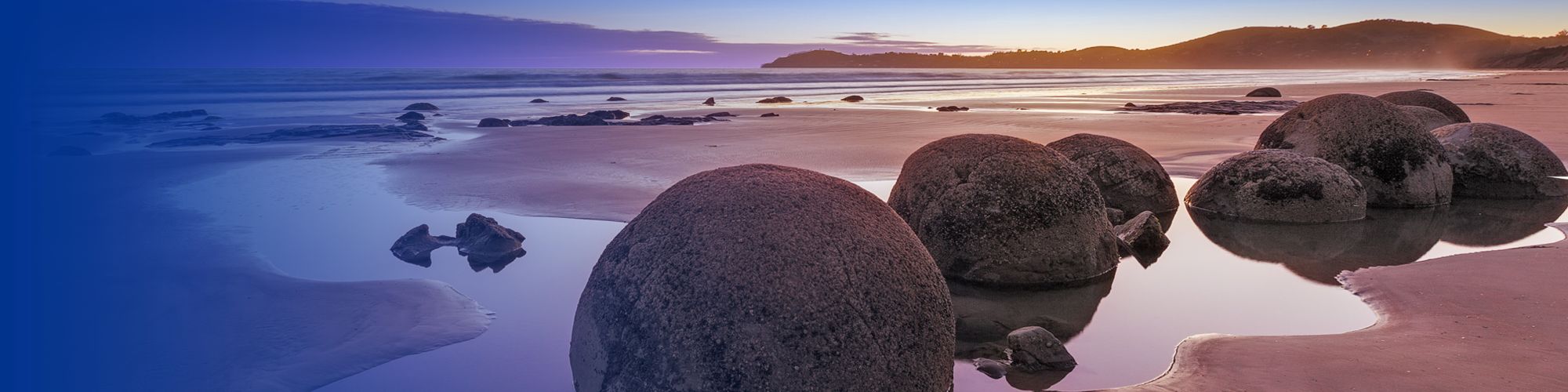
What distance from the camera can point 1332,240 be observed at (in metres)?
7.89

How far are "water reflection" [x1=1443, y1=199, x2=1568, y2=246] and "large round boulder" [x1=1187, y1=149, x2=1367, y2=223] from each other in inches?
32.9

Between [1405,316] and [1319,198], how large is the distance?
3.63 m

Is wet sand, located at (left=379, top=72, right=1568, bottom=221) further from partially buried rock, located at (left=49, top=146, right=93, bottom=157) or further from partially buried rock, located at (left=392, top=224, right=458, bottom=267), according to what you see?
partially buried rock, located at (left=49, top=146, right=93, bottom=157)

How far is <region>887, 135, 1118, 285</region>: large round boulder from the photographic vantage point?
6246 millimetres

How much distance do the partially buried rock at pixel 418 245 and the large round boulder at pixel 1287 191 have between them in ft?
23.2

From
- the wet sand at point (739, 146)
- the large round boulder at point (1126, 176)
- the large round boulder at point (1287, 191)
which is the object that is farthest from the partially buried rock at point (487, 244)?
the large round boulder at point (1287, 191)

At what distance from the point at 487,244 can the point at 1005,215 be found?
3.85 meters

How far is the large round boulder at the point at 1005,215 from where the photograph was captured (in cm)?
625

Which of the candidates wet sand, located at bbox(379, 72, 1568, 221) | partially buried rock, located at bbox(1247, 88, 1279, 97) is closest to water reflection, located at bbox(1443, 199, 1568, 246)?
wet sand, located at bbox(379, 72, 1568, 221)

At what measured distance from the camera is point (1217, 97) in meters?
38.7

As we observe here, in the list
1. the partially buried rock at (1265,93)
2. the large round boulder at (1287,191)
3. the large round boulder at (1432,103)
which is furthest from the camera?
Answer: the partially buried rock at (1265,93)

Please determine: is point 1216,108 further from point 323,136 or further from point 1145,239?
point 323,136

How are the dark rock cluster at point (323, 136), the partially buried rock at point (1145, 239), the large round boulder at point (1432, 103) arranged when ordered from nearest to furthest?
the partially buried rock at point (1145, 239) → the large round boulder at point (1432, 103) → the dark rock cluster at point (323, 136)

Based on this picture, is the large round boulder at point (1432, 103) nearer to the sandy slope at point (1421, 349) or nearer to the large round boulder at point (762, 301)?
the sandy slope at point (1421, 349)
